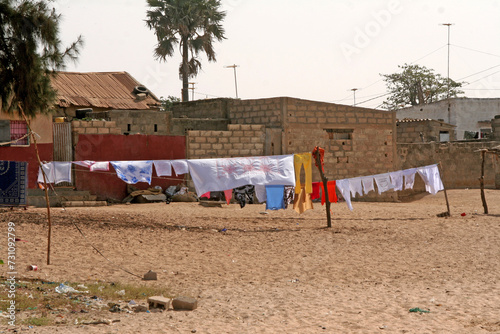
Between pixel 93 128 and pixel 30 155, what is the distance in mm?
2021

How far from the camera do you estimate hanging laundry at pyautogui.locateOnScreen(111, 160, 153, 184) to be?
50.4 feet

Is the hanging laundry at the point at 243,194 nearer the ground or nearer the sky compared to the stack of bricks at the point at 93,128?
nearer the ground

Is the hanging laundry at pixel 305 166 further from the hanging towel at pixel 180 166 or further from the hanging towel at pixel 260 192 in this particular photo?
the hanging towel at pixel 180 166

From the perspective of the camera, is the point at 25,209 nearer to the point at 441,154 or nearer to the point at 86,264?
the point at 86,264

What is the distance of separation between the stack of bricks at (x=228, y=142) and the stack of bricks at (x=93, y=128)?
2.43 m

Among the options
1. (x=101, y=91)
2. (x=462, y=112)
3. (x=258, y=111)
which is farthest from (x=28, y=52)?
(x=462, y=112)

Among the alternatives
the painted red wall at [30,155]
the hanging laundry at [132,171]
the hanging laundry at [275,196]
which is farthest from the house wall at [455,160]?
the painted red wall at [30,155]

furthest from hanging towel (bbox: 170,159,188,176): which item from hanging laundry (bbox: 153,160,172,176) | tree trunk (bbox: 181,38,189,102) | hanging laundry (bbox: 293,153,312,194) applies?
tree trunk (bbox: 181,38,189,102)

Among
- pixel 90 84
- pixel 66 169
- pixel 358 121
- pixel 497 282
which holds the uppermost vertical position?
pixel 90 84

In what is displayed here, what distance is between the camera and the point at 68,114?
2592 cm

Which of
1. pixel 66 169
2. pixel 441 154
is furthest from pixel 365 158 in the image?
pixel 66 169

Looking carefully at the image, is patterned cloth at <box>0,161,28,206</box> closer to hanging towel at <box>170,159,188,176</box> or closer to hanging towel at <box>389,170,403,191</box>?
hanging towel at <box>170,159,188,176</box>

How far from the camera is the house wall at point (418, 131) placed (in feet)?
95.0

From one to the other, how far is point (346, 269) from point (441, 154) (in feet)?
51.4
